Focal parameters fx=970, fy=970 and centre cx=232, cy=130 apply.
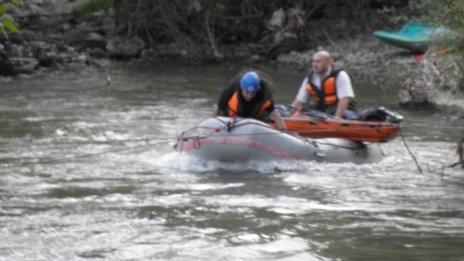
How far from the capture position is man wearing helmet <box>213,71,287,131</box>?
10945 mm

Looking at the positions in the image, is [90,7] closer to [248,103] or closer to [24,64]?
[24,64]

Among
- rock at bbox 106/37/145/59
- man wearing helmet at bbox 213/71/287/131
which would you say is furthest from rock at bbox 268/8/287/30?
man wearing helmet at bbox 213/71/287/131

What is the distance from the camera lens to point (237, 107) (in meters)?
11.1

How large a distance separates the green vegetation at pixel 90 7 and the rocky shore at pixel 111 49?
0.67ft

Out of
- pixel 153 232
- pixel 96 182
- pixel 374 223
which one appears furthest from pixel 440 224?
pixel 96 182

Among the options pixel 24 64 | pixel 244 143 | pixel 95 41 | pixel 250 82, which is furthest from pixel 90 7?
pixel 244 143

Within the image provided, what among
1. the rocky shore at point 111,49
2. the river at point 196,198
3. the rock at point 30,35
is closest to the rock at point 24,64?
the rocky shore at point 111,49

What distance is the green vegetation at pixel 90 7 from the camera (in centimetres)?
2547

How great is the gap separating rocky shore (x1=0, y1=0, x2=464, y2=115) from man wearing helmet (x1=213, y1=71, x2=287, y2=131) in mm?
9475

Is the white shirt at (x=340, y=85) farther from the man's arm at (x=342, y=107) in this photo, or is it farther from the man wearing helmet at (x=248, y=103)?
the man wearing helmet at (x=248, y=103)

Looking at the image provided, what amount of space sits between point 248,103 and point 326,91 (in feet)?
4.40

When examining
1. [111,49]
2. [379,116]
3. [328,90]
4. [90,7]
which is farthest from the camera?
[90,7]

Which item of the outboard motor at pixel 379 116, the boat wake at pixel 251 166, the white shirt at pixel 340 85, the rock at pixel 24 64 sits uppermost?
the white shirt at pixel 340 85

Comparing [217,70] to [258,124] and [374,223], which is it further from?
[374,223]
